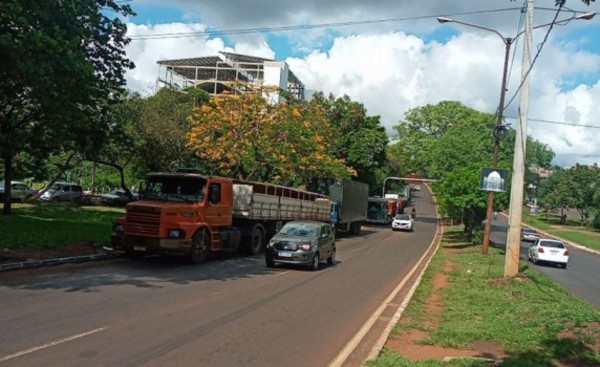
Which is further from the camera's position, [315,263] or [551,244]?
[551,244]

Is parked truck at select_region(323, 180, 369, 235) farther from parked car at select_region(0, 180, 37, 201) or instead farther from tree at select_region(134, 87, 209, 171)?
parked car at select_region(0, 180, 37, 201)

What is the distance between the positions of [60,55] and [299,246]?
8.47 metres

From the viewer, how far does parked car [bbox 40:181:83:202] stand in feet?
151

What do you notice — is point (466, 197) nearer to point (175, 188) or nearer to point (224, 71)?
point (175, 188)

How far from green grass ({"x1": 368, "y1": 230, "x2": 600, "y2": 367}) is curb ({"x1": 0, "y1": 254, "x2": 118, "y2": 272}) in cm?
906

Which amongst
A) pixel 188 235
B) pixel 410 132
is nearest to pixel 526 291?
pixel 188 235

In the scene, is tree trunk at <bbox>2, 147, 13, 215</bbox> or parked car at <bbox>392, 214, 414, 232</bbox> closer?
tree trunk at <bbox>2, 147, 13, 215</bbox>

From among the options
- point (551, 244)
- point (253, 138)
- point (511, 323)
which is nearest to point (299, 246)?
point (511, 323)

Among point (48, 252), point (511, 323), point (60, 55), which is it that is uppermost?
point (60, 55)

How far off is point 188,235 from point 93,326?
837 centimetres

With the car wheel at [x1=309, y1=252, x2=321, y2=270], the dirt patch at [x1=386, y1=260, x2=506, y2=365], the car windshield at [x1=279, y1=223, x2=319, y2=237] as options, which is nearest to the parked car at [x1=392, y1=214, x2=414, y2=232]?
the car windshield at [x1=279, y1=223, x2=319, y2=237]

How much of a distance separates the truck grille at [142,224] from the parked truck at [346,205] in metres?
21.2

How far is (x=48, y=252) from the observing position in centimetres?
1595

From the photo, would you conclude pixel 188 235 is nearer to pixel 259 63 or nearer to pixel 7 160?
pixel 7 160
